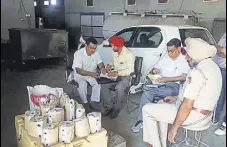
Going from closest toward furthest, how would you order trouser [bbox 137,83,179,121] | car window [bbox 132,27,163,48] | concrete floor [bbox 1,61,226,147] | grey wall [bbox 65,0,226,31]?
concrete floor [bbox 1,61,226,147] < trouser [bbox 137,83,179,121] < grey wall [bbox 65,0,226,31] < car window [bbox 132,27,163,48]

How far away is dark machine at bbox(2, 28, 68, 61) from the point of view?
201 inches

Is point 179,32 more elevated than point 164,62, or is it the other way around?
point 179,32

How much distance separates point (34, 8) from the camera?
246 inches

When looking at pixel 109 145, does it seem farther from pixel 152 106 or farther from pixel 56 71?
pixel 56 71

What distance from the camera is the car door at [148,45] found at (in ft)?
10.3

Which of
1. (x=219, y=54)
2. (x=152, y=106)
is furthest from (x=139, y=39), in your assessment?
(x=219, y=54)

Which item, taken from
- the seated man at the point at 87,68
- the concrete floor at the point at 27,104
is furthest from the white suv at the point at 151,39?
the concrete floor at the point at 27,104

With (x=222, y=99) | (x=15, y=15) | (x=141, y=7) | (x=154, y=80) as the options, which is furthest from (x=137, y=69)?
(x=15, y=15)

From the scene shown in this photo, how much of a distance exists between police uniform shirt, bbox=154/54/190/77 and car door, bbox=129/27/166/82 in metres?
0.50

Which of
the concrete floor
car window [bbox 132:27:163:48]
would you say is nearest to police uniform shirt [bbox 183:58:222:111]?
the concrete floor

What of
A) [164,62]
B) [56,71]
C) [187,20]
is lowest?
[56,71]

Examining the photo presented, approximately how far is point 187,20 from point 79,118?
81.7 inches

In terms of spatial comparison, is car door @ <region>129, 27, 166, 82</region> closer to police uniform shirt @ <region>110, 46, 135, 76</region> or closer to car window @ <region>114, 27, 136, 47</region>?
car window @ <region>114, 27, 136, 47</region>

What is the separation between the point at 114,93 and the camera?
3.01m
